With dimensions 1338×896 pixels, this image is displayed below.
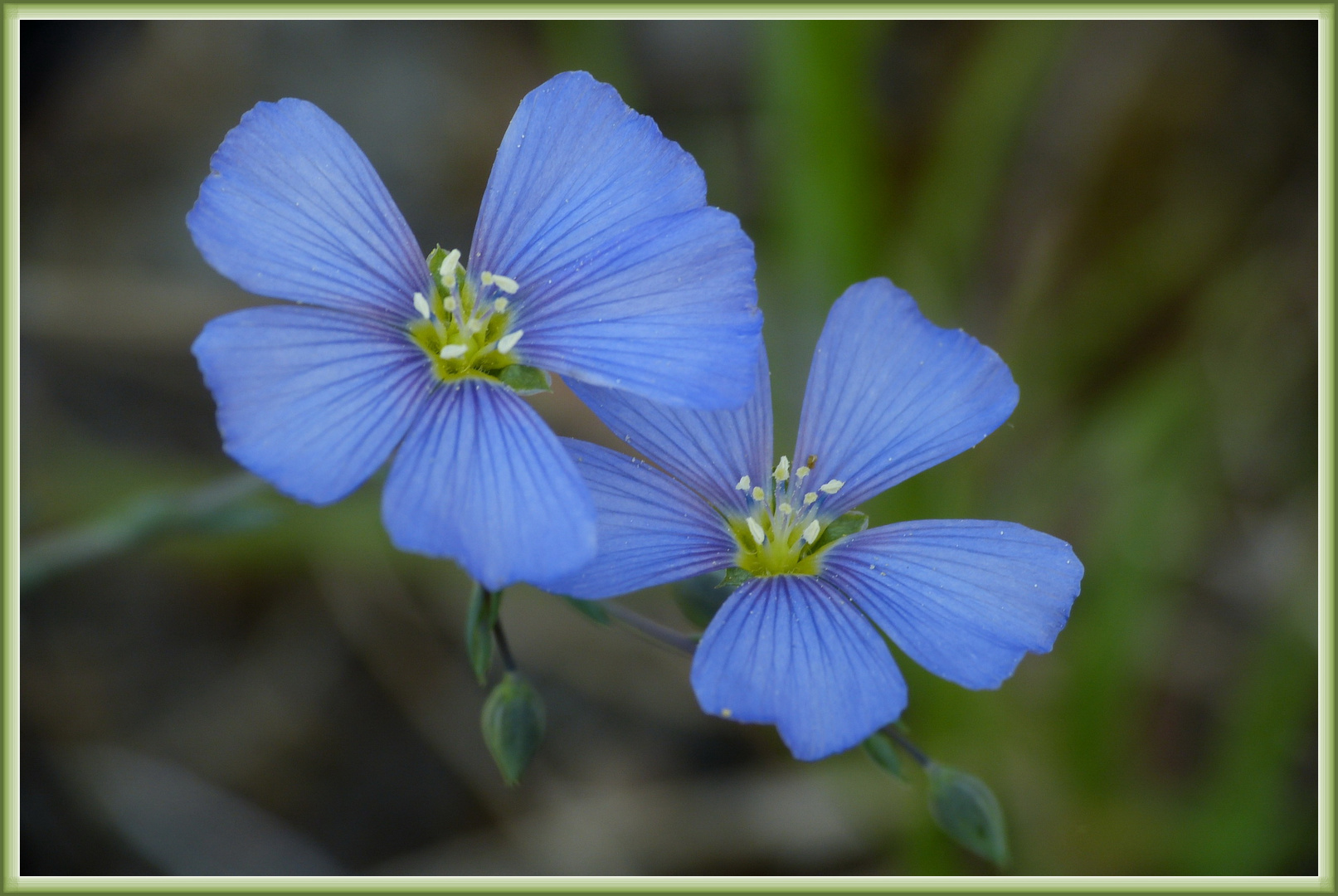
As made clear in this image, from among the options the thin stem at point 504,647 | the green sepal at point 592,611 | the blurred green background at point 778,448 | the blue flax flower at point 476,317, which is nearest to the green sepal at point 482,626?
the thin stem at point 504,647

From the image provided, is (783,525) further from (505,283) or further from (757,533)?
(505,283)

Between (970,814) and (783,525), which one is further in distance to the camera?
(970,814)

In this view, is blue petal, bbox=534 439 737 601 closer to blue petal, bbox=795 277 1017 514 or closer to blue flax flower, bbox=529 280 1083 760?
blue flax flower, bbox=529 280 1083 760

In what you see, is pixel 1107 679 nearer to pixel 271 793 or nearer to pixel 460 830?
pixel 460 830

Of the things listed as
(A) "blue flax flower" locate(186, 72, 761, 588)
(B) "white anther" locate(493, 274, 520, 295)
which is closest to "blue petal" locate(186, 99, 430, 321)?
(A) "blue flax flower" locate(186, 72, 761, 588)

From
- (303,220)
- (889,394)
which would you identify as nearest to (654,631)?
(889,394)
